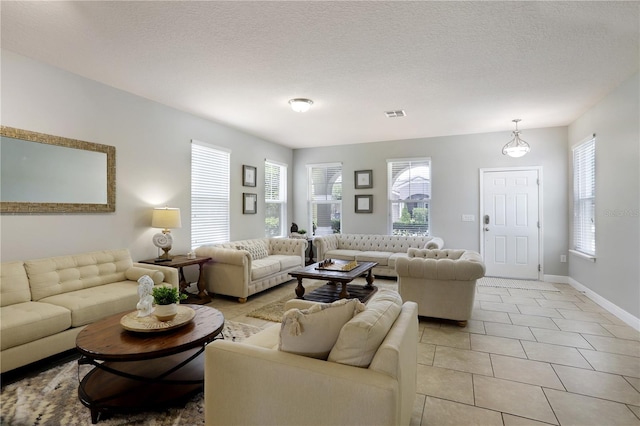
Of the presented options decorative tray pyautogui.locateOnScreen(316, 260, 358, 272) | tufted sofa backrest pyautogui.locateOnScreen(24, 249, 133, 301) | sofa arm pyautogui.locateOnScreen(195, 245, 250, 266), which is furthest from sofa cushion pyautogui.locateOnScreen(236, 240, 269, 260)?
tufted sofa backrest pyautogui.locateOnScreen(24, 249, 133, 301)

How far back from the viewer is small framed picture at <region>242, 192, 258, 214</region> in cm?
605

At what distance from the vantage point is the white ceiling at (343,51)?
241 centimetres

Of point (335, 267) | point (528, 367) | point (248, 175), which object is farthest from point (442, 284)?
point (248, 175)

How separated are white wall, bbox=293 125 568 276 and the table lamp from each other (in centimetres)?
379

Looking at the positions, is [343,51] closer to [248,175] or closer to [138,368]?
[138,368]

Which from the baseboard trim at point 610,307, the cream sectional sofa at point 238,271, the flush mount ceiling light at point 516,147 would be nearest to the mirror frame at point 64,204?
the cream sectional sofa at point 238,271

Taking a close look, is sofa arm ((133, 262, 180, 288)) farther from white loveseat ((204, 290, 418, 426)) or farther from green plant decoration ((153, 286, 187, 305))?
white loveseat ((204, 290, 418, 426))

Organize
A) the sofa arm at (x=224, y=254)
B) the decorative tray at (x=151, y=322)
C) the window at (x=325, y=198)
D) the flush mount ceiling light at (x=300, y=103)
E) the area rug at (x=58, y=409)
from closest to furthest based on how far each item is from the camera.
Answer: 1. the area rug at (x=58, y=409)
2. the decorative tray at (x=151, y=322)
3. the flush mount ceiling light at (x=300, y=103)
4. the sofa arm at (x=224, y=254)
5. the window at (x=325, y=198)

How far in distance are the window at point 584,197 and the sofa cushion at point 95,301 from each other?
6006 mm

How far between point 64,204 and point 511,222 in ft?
22.5

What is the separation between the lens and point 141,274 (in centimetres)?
360

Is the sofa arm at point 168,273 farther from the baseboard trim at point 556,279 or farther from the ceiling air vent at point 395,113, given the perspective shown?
the baseboard trim at point 556,279

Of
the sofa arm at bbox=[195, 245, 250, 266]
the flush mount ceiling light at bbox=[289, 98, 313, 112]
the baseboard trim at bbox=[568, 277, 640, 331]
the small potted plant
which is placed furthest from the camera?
the sofa arm at bbox=[195, 245, 250, 266]

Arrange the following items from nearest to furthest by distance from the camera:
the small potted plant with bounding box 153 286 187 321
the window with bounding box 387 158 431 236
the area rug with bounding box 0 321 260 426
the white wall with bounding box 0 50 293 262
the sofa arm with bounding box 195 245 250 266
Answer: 1. the area rug with bounding box 0 321 260 426
2. the small potted plant with bounding box 153 286 187 321
3. the white wall with bounding box 0 50 293 262
4. the sofa arm with bounding box 195 245 250 266
5. the window with bounding box 387 158 431 236
